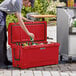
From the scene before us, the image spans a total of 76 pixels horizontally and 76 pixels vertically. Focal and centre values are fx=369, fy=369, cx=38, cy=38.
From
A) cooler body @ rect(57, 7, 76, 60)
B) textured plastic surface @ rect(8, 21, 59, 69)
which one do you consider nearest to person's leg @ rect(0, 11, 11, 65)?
textured plastic surface @ rect(8, 21, 59, 69)

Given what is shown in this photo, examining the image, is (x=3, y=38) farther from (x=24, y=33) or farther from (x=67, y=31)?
(x=67, y=31)

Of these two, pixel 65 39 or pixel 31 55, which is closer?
pixel 31 55

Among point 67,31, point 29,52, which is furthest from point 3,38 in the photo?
point 67,31

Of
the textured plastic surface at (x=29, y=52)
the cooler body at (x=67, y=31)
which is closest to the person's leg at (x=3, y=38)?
the textured plastic surface at (x=29, y=52)

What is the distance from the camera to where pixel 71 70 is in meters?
6.66

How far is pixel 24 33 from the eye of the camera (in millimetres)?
7461

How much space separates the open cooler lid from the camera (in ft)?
23.7

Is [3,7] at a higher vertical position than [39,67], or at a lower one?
higher

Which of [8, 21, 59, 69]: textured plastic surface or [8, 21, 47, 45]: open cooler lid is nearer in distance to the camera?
[8, 21, 59, 69]: textured plastic surface

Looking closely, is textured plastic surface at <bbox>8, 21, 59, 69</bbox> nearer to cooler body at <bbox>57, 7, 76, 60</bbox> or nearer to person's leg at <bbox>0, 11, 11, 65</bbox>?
person's leg at <bbox>0, 11, 11, 65</bbox>

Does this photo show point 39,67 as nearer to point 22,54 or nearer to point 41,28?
point 22,54

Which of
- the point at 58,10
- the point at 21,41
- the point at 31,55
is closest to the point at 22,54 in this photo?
the point at 31,55

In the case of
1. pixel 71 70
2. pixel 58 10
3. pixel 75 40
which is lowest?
pixel 71 70

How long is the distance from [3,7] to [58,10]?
1.34 metres
